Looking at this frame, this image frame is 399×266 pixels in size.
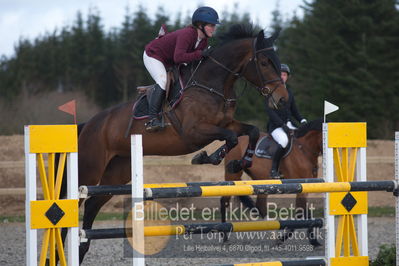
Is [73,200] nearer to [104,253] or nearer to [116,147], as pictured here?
[116,147]

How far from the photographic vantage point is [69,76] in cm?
2773

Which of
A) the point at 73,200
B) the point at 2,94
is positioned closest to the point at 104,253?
the point at 73,200

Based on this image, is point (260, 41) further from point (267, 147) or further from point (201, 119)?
point (267, 147)

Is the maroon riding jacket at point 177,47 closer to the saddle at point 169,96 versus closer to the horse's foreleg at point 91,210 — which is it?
the saddle at point 169,96

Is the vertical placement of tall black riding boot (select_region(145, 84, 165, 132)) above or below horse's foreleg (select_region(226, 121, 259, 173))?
above

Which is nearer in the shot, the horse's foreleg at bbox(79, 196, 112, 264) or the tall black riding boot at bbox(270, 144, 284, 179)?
the horse's foreleg at bbox(79, 196, 112, 264)

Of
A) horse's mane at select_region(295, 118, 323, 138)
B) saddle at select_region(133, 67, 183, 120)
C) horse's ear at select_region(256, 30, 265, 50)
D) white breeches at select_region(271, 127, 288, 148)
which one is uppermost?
horse's ear at select_region(256, 30, 265, 50)

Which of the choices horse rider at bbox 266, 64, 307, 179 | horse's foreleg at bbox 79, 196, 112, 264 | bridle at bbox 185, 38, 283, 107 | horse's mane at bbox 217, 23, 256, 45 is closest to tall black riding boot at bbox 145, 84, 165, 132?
bridle at bbox 185, 38, 283, 107

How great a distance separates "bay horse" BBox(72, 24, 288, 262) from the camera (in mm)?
5359

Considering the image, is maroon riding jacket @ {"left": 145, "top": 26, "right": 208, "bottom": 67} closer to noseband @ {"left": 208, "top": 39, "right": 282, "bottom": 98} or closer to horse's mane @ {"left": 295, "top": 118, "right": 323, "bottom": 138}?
noseband @ {"left": 208, "top": 39, "right": 282, "bottom": 98}

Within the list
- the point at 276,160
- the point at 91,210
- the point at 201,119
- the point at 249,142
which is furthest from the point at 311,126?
the point at 91,210

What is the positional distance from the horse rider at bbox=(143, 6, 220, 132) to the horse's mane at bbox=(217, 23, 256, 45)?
0.23m

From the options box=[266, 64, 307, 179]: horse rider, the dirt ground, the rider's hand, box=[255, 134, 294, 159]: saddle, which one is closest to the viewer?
the rider's hand

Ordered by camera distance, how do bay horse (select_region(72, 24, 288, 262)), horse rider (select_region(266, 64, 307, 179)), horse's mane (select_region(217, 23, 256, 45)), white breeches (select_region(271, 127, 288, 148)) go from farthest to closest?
white breeches (select_region(271, 127, 288, 148))
horse rider (select_region(266, 64, 307, 179))
horse's mane (select_region(217, 23, 256, 45))
bay horse (select_region(72, 24, 288, 262))
